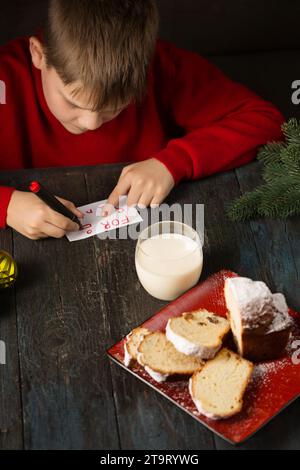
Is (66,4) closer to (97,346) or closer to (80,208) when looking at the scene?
(80,208)

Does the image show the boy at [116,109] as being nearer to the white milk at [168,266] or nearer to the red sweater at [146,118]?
the red sweater at [146,118]

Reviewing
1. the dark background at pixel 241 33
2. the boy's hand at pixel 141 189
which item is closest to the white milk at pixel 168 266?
the boy's hand at pixel 141 189

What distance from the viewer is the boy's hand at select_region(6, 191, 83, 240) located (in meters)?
1.44

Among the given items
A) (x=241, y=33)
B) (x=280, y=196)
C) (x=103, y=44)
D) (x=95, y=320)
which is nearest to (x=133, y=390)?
(x=95, y=320)

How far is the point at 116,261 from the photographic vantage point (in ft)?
4.64

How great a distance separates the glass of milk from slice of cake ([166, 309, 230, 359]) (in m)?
0.08

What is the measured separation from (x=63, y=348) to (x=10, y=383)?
112mm

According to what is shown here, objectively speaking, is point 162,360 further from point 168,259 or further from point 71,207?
point 71,207

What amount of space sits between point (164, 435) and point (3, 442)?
0.85 ft

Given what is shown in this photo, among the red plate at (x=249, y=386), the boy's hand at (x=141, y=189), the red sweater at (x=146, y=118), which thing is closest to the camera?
the red plate at (x=249, y=386)

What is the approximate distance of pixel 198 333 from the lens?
1193mm

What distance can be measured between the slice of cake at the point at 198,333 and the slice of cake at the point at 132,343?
0.05m

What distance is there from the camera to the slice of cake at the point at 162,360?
116cm

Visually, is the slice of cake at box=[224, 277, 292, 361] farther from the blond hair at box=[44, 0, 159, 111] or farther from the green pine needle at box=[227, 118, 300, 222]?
the blond hair at box=[44, 0, 159, 111]
